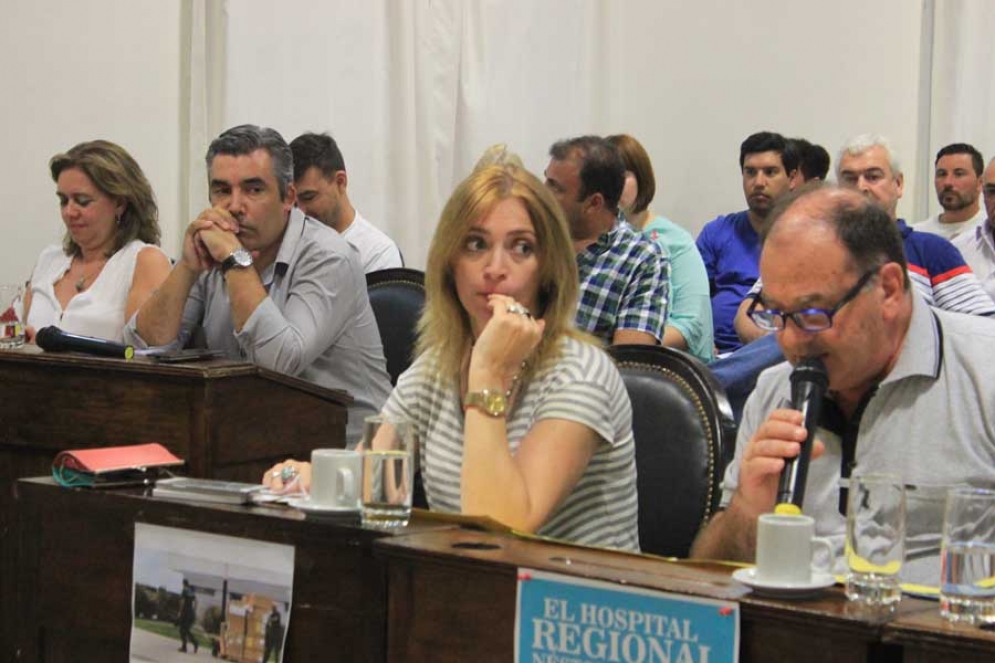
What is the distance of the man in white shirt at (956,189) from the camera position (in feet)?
16.2

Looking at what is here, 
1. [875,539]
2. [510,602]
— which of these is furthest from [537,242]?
[875,539]

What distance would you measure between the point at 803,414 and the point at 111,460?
35.9 inches

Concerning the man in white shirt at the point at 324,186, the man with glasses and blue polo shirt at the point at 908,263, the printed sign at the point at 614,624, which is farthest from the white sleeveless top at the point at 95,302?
the printed sign at the point at 614,624

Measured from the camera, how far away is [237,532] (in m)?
1.61

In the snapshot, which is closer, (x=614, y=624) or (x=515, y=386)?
(x=614, y=624)

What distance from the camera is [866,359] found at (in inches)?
72.7

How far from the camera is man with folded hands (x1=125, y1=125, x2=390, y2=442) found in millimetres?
3309

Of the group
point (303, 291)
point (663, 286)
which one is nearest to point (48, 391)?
point (303, 291)

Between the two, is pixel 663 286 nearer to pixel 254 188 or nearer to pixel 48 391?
pixel 254 188

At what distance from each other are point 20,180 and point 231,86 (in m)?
0.84

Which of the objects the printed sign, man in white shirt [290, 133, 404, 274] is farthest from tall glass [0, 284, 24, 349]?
the printed sign

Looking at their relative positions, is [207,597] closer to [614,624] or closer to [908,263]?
[614,624]

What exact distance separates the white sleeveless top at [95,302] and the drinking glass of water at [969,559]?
9.24ft

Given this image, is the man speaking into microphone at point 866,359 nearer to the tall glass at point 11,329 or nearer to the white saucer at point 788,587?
the white saucer at point 788,587
